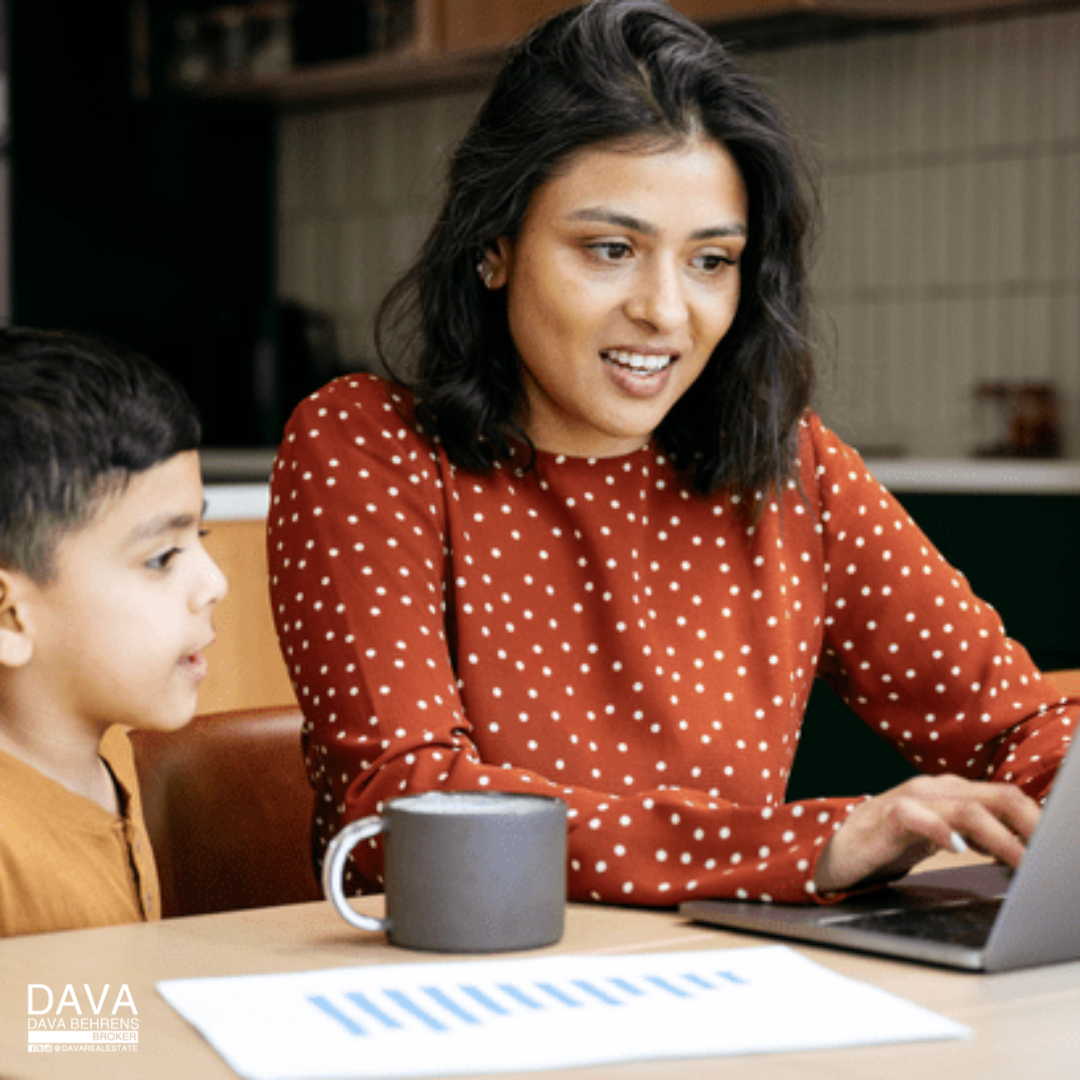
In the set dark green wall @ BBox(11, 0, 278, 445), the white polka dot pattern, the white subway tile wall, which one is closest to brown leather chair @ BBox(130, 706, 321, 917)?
the white polka dot pattern

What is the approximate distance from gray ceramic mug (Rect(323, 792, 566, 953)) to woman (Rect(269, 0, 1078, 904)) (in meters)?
0.32

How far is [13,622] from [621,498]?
51cm

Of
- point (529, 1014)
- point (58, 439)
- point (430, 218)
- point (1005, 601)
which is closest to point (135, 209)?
point (1005, 601)

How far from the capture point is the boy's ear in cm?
119

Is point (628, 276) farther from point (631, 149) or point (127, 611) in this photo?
point (127, 611)

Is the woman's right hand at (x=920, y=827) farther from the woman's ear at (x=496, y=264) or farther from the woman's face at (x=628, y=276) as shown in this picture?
the woman's ear at (x=496, y=264)

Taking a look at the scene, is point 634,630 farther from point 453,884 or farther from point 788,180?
point 453,884

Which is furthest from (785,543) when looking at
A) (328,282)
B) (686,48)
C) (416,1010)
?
(328,282)

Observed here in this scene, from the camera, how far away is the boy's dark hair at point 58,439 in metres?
1.19

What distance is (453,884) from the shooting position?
0.86 meters

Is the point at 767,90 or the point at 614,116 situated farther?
the point at 767,90

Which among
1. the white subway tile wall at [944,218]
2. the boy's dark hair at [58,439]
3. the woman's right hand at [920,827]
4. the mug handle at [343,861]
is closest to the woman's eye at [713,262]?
the boy's dark hair at [58,439]

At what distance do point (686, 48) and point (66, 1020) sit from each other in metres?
0.95

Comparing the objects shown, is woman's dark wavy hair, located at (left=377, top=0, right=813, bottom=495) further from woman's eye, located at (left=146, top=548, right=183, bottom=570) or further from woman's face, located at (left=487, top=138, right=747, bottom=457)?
woman's eye, located at (left=146, top=548, right=183, bottom=570)
